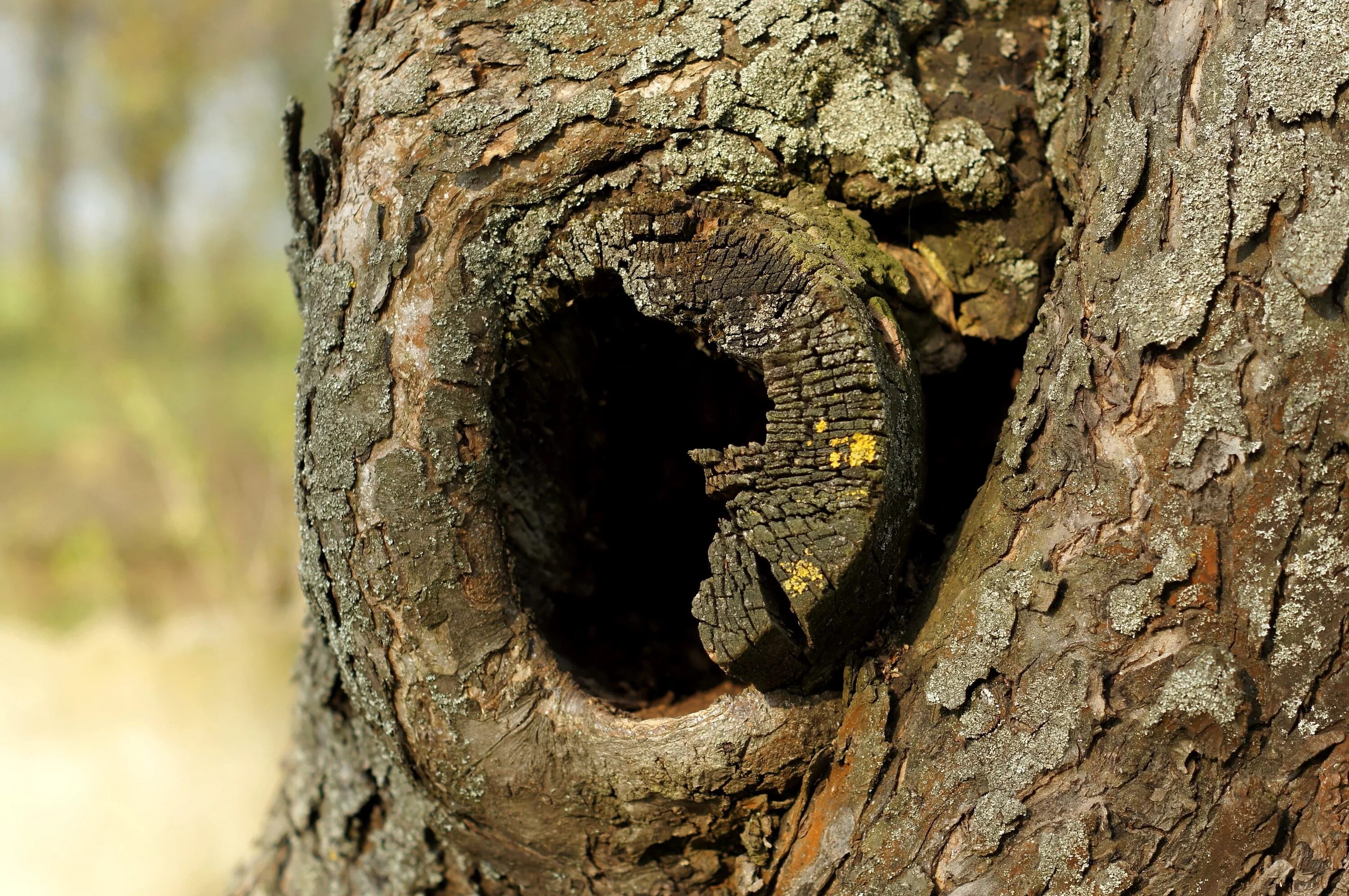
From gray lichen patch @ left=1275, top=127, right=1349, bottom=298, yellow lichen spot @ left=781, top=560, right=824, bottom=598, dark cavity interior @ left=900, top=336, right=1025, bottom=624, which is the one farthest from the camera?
dark cavity interior @ left=900, top=336, right=1025, bottom=624

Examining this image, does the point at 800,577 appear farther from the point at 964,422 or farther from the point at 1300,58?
the point at 1300,58

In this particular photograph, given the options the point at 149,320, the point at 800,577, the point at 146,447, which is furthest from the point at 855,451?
the point at 149,320

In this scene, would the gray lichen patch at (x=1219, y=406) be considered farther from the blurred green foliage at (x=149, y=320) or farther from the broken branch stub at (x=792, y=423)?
the blurred green foliage at (x=149, y=320)

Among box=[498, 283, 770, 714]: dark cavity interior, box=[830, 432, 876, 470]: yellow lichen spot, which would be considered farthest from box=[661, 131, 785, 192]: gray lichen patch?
box=[830, 432, 876, 470]: yellow lichen spot

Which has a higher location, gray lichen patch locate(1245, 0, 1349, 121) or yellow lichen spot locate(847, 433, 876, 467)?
gray lichen patch locate(1245, 0, 1349, 121)

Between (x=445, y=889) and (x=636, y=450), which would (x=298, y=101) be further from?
(x=445, y=889)

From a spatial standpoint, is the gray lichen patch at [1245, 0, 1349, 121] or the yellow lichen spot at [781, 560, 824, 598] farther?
the yellow lichen spot at [781, 560, 824, 598]

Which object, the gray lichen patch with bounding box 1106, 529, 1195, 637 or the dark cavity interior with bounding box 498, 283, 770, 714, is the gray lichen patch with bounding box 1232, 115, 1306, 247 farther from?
the dark cavity interior with bounding box 498, 283, 770, 714

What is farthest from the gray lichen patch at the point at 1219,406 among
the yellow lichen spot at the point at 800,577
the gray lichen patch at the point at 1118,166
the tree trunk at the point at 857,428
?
the yellow lichen spot at the point at 800,577

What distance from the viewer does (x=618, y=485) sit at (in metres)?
2.10

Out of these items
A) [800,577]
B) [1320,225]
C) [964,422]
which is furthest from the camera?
[964,422]

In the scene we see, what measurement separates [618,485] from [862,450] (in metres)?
0.84

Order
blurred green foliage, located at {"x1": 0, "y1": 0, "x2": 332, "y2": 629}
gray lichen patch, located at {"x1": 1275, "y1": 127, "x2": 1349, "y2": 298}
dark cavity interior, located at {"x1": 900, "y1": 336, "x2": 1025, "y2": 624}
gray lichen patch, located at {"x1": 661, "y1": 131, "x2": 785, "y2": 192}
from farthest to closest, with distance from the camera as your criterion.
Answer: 1. blurred green foliage, located at {"x1": 0, "y1": 0, "x2": 332, "y2": 629}
2. dark cavity interior, located at {"x1": 900, "y1": 336, "x2": 1025, "y2": 624}
3. gray lichen patch, located at {"x1": 661, "y1": 131, "x2": 785, "y2": 192}
4. gray lichen patch, located at {"x1": 1275, "y1": 127, "x2": 1349, "y2": 298}

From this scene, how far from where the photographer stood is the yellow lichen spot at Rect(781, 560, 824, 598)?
136 cm
